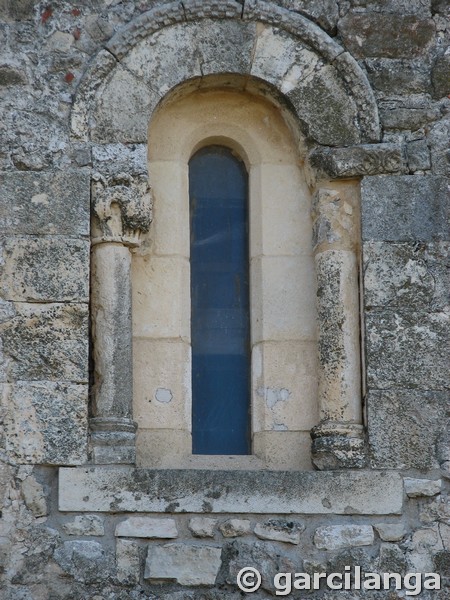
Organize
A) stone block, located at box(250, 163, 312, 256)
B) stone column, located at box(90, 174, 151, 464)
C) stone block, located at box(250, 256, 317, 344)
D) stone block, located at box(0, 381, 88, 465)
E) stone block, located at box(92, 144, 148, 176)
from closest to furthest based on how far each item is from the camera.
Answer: stone block, located at box(0, 381, 88, 465)
stone column, located at box(90, 174, 151, 464)
stone block, located at box(92, 144, 148, 176)
stone block, located at box(250, 256, 317, 344)
stone block, located at box(250, 163, 312, 256)

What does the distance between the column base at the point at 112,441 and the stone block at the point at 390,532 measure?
4.30 feet

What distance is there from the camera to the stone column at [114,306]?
7434 mm

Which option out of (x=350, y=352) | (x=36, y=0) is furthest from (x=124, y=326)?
(x=36, y=0)

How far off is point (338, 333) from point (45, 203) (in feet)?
Result: 5.59

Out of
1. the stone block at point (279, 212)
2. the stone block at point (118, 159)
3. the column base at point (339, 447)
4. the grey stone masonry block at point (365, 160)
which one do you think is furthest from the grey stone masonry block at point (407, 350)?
the stone block at point (118, 159)

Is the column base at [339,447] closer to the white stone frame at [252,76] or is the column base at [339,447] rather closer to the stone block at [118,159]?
the white stone frame at [252,76]

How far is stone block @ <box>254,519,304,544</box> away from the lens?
289 inches

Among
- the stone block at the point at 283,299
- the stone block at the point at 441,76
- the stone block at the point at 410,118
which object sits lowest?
the stone block at the point at 283,299

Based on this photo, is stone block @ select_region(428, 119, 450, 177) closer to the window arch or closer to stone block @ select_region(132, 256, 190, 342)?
the window arch

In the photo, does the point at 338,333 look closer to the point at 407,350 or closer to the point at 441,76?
the point at 407,350

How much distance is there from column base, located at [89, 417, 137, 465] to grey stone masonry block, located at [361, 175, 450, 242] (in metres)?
1.64

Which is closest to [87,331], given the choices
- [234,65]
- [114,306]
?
[114,306]

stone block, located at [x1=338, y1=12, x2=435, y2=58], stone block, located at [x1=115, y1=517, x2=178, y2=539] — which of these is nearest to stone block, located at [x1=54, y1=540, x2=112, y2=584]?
stone block, located at [x1=115, y1=517, x2=178, y2=539]

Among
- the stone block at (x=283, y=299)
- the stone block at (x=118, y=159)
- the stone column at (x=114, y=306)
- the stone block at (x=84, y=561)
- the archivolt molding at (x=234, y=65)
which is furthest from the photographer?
the stone block at (x=283, y=299)
